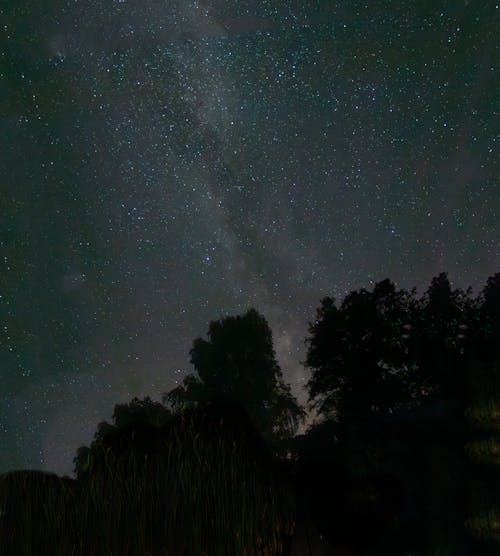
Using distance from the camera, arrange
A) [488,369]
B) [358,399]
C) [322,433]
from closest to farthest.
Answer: [488,369] < [322,433] < [358,399]

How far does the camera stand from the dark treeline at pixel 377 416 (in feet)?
27.0

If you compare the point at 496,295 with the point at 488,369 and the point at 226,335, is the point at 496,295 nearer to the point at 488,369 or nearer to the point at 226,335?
the point at 226,335

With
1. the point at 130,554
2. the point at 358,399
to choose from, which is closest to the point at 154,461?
the point at 130,554

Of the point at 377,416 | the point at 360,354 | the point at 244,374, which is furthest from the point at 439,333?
the point at 377,416

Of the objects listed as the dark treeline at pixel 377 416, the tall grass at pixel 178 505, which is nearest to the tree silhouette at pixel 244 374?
the dark treeline at pixel 377 416

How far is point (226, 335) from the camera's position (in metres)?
55.7

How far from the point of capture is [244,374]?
2179 inches

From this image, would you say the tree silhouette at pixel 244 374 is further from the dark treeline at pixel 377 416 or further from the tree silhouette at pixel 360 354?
the tree silhouette at pixel 360 354

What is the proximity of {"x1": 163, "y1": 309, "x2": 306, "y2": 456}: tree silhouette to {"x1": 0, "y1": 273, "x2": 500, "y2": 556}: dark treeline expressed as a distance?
0.28ft

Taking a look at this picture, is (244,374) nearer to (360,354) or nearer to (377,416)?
(360,354)

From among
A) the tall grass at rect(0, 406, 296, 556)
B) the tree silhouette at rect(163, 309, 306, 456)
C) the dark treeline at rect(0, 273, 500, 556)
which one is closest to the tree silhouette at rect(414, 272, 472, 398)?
the dark treeline at rect(0, 273, 500, 556)

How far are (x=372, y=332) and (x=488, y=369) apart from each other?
91.7ft

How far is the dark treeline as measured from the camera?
27.0 feet

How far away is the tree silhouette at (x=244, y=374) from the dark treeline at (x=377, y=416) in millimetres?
85
